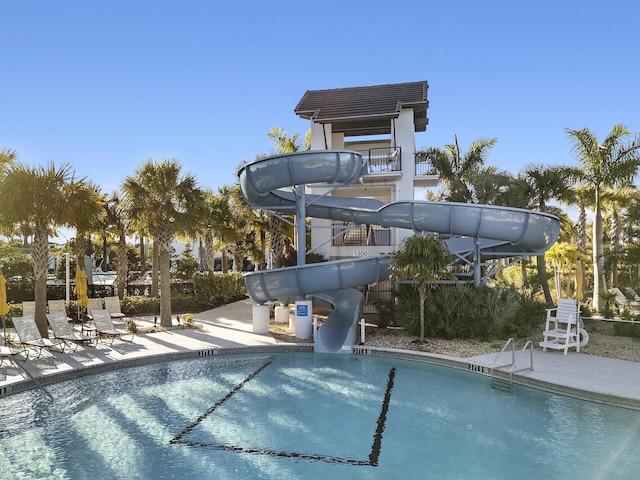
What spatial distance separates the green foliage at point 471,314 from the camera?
1473cm

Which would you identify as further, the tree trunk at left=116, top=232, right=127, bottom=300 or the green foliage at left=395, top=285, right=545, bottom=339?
the tree trunk at left=116, top=232, right=127, bottom=300

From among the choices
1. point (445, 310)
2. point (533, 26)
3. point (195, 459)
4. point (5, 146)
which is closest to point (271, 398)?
point (195, 459)

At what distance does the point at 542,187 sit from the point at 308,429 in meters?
17.6

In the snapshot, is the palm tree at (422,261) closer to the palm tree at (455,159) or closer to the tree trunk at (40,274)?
the palm tree at (455,159)

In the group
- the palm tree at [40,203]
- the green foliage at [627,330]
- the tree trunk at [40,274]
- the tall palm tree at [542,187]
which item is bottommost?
the green foliage at [627,330]

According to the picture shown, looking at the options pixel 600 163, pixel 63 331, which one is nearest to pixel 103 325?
pixel 63 331

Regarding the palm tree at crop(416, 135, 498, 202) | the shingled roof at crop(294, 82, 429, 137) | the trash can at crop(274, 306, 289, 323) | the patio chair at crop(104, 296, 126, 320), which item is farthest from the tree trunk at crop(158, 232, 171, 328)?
the palm tree at crop(416, 135, 498, 202)

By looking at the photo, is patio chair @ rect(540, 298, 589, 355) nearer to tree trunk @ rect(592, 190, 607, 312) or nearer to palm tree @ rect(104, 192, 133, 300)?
tree trunk @ rect(592, 190, 607, 312)

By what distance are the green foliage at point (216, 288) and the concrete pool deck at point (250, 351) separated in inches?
281

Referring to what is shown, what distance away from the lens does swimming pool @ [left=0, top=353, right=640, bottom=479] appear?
258 inches

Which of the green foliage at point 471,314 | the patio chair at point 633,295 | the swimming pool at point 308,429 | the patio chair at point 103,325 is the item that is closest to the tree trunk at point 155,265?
the patio chair at point 103,325

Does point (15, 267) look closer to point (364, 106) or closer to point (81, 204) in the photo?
point (81, 204)

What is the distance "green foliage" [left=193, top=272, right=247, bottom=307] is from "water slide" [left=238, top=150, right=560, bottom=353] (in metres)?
9.13

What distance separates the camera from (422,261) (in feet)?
45.2
